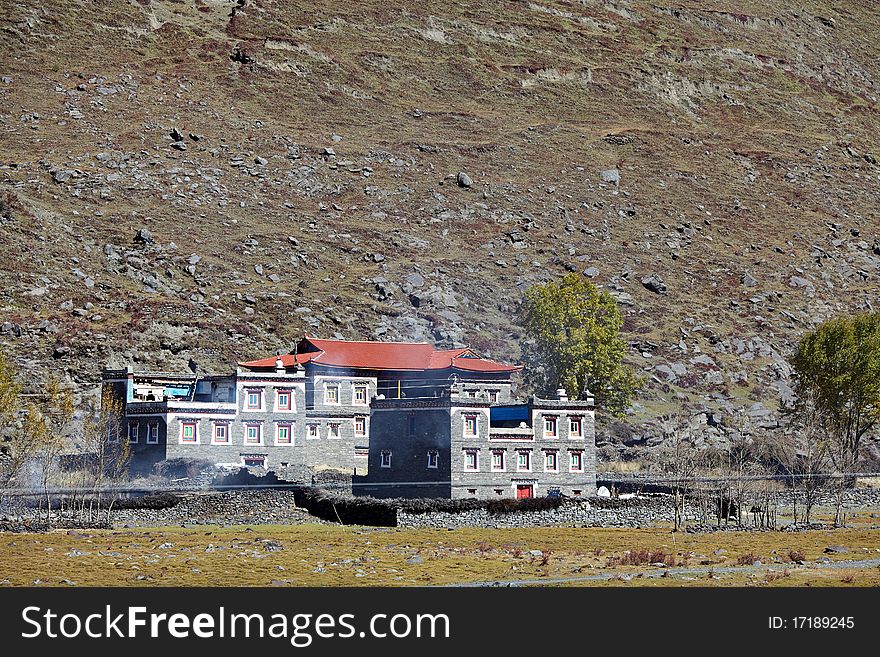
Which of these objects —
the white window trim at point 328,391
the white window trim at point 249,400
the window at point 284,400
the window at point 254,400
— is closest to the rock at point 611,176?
the white window trim at point 328,391

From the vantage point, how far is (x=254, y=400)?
300 ft

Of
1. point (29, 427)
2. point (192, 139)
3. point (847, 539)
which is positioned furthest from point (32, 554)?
point (192, 139)

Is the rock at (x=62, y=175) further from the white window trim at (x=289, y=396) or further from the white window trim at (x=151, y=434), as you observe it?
the white window trim at (x=151, y=434)

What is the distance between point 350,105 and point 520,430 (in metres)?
114

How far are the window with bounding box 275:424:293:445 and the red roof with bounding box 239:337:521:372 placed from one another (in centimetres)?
589

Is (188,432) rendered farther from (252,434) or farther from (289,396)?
(289,396)

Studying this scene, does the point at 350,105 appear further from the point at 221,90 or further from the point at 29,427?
the point at 29,427

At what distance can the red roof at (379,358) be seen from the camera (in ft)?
320

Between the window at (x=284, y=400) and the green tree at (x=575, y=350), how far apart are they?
20.0 m

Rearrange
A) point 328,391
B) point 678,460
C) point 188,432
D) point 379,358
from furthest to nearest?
point 379,358
point 328,391
point 188,432
point 678,460

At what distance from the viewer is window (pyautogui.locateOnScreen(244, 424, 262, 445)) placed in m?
90.1

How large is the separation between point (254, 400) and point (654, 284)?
62819 mm

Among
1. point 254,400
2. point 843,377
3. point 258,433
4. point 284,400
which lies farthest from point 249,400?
point 843,377

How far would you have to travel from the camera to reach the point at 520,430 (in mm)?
82812
